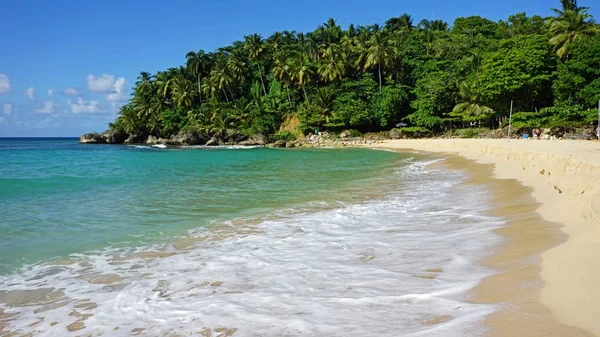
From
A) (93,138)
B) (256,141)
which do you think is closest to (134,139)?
(93,138)

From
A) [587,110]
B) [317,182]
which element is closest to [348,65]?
[587,110]

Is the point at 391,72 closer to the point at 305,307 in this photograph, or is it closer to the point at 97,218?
the point at 97,218

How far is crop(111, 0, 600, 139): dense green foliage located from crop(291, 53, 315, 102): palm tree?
16 centimetres

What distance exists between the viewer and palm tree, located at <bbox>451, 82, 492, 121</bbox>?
4803 centimetres

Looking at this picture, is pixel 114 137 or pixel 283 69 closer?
pixel 283 69

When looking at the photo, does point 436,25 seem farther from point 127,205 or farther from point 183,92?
point 127,205

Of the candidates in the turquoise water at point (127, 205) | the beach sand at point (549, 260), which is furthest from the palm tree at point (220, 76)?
the beach sand at point (549, 260)

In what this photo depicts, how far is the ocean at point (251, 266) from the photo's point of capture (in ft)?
12.7

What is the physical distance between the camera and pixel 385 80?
6047 centimetres

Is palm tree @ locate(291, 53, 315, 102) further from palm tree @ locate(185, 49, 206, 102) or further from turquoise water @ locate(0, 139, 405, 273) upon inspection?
turquoise water @ locate(0, 139, 405, 273)

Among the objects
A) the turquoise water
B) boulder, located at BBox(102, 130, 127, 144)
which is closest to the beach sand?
the turquoise water

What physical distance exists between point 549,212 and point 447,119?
4669cm

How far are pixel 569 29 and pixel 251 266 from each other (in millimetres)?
50102

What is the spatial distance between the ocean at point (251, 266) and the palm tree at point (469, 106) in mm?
39956
